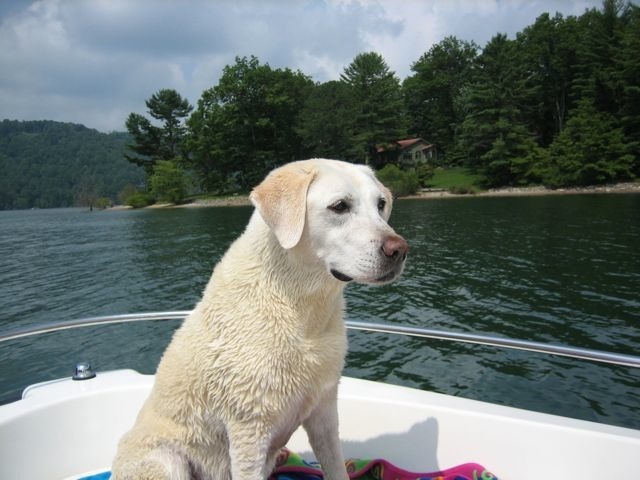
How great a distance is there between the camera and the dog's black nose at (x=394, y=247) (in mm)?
1921

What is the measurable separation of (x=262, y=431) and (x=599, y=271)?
17161mm

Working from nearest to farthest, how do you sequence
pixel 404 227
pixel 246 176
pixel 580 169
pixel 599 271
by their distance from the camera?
pixel 599 271, pixel 404 227, pixel 580 169, pixel 246 176

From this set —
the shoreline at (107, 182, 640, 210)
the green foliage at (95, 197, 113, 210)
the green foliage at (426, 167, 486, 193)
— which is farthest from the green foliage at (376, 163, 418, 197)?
the green foliage at (95, 197, 113, 210)

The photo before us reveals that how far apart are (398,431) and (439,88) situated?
82.5 meters

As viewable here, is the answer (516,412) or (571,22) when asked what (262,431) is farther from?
(571,22)

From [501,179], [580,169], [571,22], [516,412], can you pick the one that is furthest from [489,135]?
[516,412]

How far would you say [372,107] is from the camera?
67.4 m

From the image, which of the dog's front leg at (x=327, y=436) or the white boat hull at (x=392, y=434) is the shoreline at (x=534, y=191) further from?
the dog's front leg at (x=327, y=436)

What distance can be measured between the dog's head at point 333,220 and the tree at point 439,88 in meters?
78.0

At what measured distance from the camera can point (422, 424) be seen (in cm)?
278

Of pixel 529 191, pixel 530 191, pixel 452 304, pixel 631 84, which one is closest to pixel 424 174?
pixel 529 191

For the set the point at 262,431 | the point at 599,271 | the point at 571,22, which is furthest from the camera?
the point at 571,22

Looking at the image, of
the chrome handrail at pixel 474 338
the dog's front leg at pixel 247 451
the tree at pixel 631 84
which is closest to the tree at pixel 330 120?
the tree at pixel 631 84

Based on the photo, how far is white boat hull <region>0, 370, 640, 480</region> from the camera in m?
2.40
